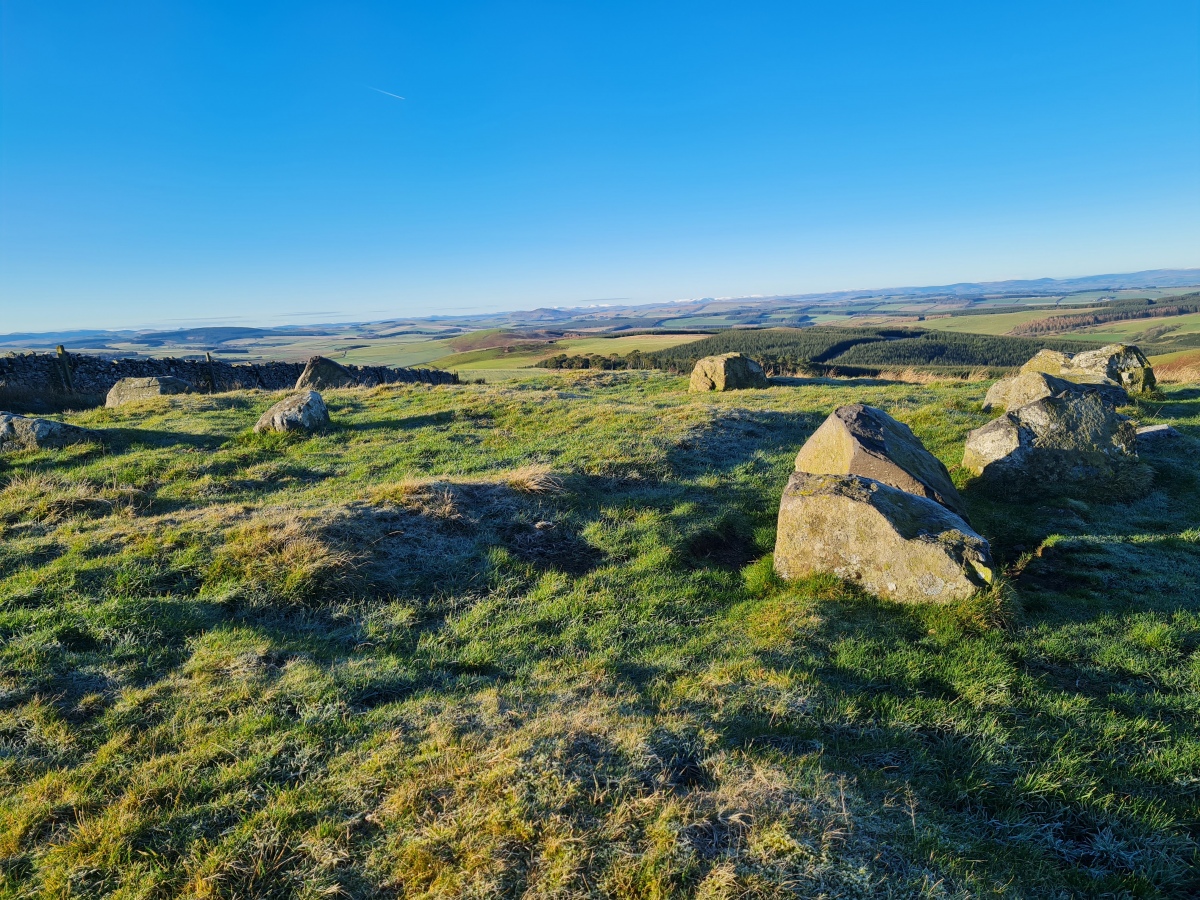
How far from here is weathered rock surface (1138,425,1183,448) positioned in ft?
43.2

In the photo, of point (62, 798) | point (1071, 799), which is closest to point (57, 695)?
point (62, 798)

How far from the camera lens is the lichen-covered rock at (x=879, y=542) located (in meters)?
6.84

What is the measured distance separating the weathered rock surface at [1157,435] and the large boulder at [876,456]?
641 cm

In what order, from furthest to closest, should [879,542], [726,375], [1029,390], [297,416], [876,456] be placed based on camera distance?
[726,375] → [297,416] → [1029,390] → [876,456] → [879,542]

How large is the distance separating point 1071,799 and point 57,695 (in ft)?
28.4

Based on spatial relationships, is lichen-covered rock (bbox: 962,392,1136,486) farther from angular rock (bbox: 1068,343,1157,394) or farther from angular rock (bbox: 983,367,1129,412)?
angular rock (bbox: 1068,343,1157,394)

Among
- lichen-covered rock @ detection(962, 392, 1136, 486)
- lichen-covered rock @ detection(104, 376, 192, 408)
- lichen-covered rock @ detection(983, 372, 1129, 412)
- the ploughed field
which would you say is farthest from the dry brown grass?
lichen-covered rock @ detection(104, 376, 192, 408)

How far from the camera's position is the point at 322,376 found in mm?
27297

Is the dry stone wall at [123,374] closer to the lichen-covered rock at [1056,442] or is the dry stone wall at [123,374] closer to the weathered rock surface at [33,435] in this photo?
the weathered rock surface at [33,435]

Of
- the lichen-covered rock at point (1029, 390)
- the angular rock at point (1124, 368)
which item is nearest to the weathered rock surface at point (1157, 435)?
the lichen-covered rock at point (1029, 390)

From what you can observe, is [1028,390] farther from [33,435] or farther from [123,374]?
[123,374]

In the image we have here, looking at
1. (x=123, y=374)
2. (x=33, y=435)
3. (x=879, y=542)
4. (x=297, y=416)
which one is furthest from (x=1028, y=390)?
(x=123, y=374)

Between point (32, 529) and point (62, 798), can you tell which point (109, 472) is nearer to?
point (32, 529)

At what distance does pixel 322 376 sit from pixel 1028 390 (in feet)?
88.4
